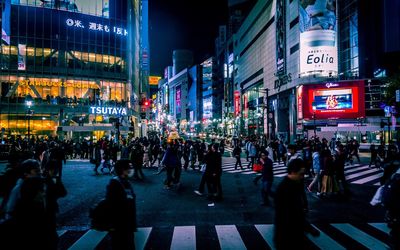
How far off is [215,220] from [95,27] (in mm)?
49215

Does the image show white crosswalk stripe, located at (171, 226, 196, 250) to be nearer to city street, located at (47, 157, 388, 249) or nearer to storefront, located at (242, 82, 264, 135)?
city street, located at (47, 157, 388, 249)

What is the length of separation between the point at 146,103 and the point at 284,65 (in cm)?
3002

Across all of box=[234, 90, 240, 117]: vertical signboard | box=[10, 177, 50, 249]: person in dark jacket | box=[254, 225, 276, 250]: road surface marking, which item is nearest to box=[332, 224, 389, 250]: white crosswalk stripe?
box=[254, 225, 276, 250]: road surface marking

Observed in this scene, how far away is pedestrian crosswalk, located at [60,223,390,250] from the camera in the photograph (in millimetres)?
6637

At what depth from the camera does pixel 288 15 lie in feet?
188

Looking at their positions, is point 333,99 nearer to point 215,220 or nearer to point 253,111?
point 253,111

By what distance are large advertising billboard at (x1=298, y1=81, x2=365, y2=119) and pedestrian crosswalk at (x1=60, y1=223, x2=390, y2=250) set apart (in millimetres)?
38303

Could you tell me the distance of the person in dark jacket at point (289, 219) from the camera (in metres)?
4.14

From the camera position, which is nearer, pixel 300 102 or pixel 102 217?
pixel 102 217

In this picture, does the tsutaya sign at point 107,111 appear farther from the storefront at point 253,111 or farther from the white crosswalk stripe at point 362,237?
the white crosswalk stripe at point 362,237

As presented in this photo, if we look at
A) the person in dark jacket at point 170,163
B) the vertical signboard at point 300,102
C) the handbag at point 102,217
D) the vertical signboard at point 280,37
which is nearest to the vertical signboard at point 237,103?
the vertical signboard at point 280,37

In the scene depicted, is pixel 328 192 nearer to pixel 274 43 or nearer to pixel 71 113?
pixel 71 113

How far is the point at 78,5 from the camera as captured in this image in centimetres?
5147

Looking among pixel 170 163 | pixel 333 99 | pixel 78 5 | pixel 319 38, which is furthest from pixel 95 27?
pixel 170 163
